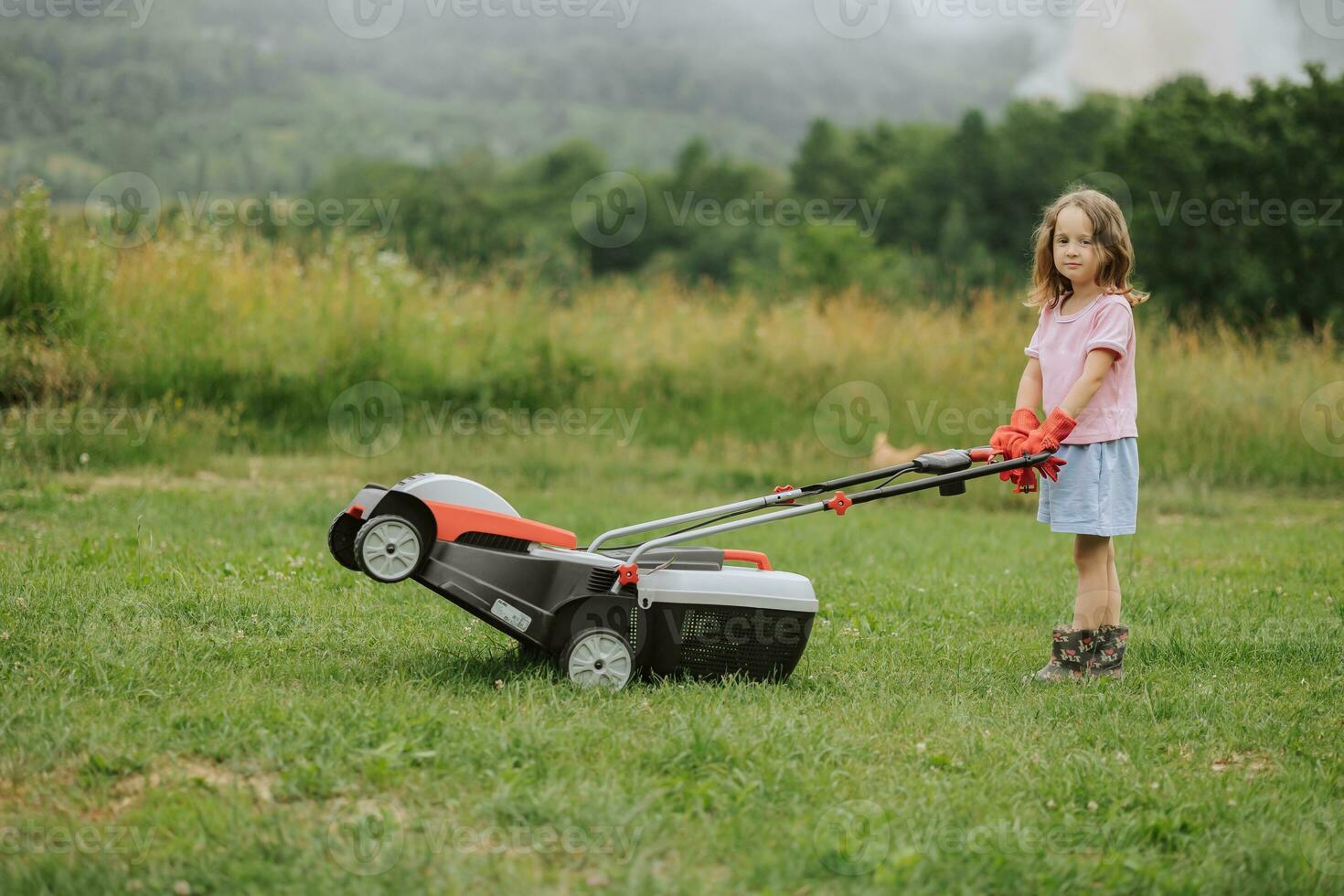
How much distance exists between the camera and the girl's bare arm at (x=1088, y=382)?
427cm

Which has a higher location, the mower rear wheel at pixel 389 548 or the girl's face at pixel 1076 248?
the girl's face at pixel 1076 248

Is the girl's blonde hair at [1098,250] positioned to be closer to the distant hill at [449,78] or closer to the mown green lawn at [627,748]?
the mown green lawn at [627,748]

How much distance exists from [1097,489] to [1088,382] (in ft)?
1.27

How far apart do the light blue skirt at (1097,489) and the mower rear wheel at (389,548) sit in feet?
7.25

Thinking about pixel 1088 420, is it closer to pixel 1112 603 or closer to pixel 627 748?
pixel 1112 603

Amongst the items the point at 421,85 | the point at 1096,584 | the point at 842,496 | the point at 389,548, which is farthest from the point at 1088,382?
the point at 421,85

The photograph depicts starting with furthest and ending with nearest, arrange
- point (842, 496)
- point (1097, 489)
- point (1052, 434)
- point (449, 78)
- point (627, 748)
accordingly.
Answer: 1. point (449, 78)
2. point (1097, 489)
3. point (1052, 434)
4. point (842, 496)
5. point (627, 748)

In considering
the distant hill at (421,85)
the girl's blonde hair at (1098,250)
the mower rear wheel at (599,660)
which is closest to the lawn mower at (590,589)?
the mower rear wheel at (599,660)

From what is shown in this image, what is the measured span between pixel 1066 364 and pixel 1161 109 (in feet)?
81.3

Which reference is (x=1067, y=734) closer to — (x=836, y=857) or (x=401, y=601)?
(x=836, y=857)

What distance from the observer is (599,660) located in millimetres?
3941

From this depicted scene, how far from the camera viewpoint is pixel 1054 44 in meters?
174

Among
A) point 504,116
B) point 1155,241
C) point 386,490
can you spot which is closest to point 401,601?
point 386,490

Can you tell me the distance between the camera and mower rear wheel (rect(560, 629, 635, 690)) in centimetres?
393
